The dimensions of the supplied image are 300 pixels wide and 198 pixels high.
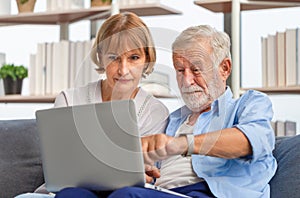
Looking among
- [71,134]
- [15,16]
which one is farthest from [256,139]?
[15,16]

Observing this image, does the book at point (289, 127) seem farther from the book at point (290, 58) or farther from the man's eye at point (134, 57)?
the man's eye at point (134, 57)

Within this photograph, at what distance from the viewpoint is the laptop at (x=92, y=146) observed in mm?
1670

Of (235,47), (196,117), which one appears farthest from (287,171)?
(235,47)

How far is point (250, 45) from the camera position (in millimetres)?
3674

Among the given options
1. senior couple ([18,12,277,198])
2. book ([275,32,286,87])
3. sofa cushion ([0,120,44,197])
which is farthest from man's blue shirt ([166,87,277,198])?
book ([275,32,286,87])

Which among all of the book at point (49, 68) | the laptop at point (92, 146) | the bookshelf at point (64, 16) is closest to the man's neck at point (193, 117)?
the laptop at point (92, 146)

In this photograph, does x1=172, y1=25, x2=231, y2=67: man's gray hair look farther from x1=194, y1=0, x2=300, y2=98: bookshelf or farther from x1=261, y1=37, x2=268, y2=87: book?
x1=261, y1=37, x2=268, y2=87: book

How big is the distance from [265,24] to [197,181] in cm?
189

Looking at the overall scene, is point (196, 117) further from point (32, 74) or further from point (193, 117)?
point (32, 74)

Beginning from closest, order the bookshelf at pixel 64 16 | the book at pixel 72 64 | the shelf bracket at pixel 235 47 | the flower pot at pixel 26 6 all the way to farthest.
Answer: the shelf bracket at pixel 235 47, the bookshelf at pixel 64 16, the book at pixel 72 64, the flower pot at pixel 26 6

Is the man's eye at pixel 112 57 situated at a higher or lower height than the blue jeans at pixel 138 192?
higher

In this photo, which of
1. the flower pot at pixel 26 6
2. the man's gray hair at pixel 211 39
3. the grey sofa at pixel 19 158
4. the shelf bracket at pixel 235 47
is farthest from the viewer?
the flower pot at pixel 26 6

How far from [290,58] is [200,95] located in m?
1.46

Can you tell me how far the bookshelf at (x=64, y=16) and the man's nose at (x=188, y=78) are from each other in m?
1.62
